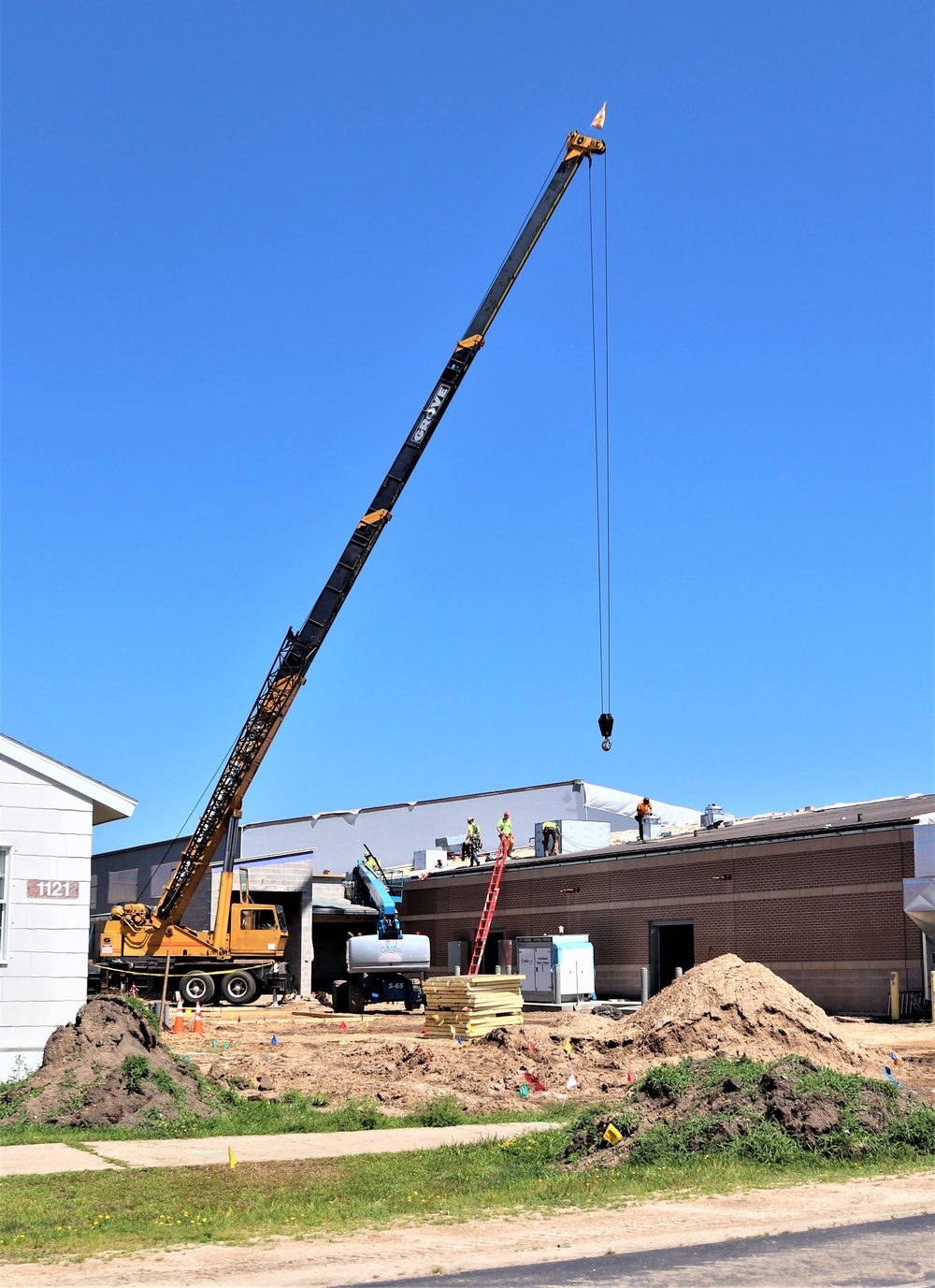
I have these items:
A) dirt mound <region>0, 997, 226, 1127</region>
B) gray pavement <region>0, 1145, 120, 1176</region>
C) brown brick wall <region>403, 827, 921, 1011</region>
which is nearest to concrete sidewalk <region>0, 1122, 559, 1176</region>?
gray pavement <region>0, 1145, 120, 1176</region>

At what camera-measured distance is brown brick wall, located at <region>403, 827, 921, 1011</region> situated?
113 feet

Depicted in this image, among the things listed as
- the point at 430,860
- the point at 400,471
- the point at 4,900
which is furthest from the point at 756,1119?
the point at 430,860

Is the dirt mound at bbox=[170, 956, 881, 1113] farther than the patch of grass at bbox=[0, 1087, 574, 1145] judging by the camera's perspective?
Yes

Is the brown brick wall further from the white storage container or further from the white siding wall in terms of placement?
the white siding wall

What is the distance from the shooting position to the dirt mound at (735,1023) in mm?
21000

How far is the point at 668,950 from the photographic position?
42.1 metres

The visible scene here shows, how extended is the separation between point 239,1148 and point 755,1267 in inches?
297

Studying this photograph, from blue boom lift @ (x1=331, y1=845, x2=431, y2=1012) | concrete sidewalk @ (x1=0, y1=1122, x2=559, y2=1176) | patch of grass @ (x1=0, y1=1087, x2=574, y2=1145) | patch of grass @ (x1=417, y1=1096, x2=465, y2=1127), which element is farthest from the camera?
blue boom lift @ (x1=331, y1=845, x2=431, y2=1012)

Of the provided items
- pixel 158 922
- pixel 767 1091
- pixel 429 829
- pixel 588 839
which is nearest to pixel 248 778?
pixel 158 922

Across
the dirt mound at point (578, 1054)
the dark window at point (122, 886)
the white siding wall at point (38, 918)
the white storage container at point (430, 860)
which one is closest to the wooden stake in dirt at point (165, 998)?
the dirt mound at point (578, 1054)

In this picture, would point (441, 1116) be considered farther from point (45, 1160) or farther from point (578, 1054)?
point (578, 1054)

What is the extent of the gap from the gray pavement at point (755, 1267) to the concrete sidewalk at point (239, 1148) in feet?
17.6

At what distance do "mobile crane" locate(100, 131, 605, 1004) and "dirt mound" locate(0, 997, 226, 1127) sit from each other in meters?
19.2

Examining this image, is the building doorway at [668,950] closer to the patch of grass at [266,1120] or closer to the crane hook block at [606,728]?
the crane hook block at [606,728]
